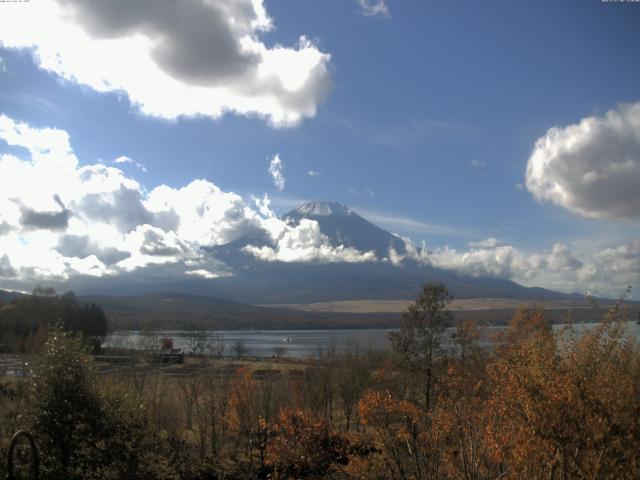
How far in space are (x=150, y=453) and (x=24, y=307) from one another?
262 feet

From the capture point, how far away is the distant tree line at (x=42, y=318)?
79438mm

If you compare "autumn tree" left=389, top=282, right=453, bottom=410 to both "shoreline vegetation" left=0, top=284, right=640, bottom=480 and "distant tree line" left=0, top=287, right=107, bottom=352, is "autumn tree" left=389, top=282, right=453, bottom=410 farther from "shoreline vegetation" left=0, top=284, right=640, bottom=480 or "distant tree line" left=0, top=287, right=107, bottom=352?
"distant tree line" left=0, top=287, right=107, bottom=352

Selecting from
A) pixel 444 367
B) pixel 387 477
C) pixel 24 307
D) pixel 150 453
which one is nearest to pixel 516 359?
pixel 387 477

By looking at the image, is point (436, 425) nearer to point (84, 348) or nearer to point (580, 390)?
point (580, 390)

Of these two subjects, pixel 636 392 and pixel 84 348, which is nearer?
pixel 636 392

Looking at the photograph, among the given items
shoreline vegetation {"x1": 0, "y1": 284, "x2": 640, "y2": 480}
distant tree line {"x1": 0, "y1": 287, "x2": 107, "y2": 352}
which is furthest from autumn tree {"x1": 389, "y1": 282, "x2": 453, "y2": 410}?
distant tree line {"x1": 0, "y1": 287, "x2": 107, "y2": 352}

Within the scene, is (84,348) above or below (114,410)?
above

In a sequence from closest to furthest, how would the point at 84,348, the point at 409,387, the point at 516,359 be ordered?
the point at 516,359
the point at 84,348
the point at 409,387

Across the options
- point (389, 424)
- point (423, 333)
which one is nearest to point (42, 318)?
point (423, 333)

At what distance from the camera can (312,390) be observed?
39500mm

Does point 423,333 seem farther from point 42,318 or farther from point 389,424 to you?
point 42,318

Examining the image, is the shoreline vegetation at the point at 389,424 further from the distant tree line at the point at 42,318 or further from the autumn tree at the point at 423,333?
the distant tree line at the point at 42,318

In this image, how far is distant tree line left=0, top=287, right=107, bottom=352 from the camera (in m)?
79.4

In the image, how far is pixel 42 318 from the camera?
89500 mm
